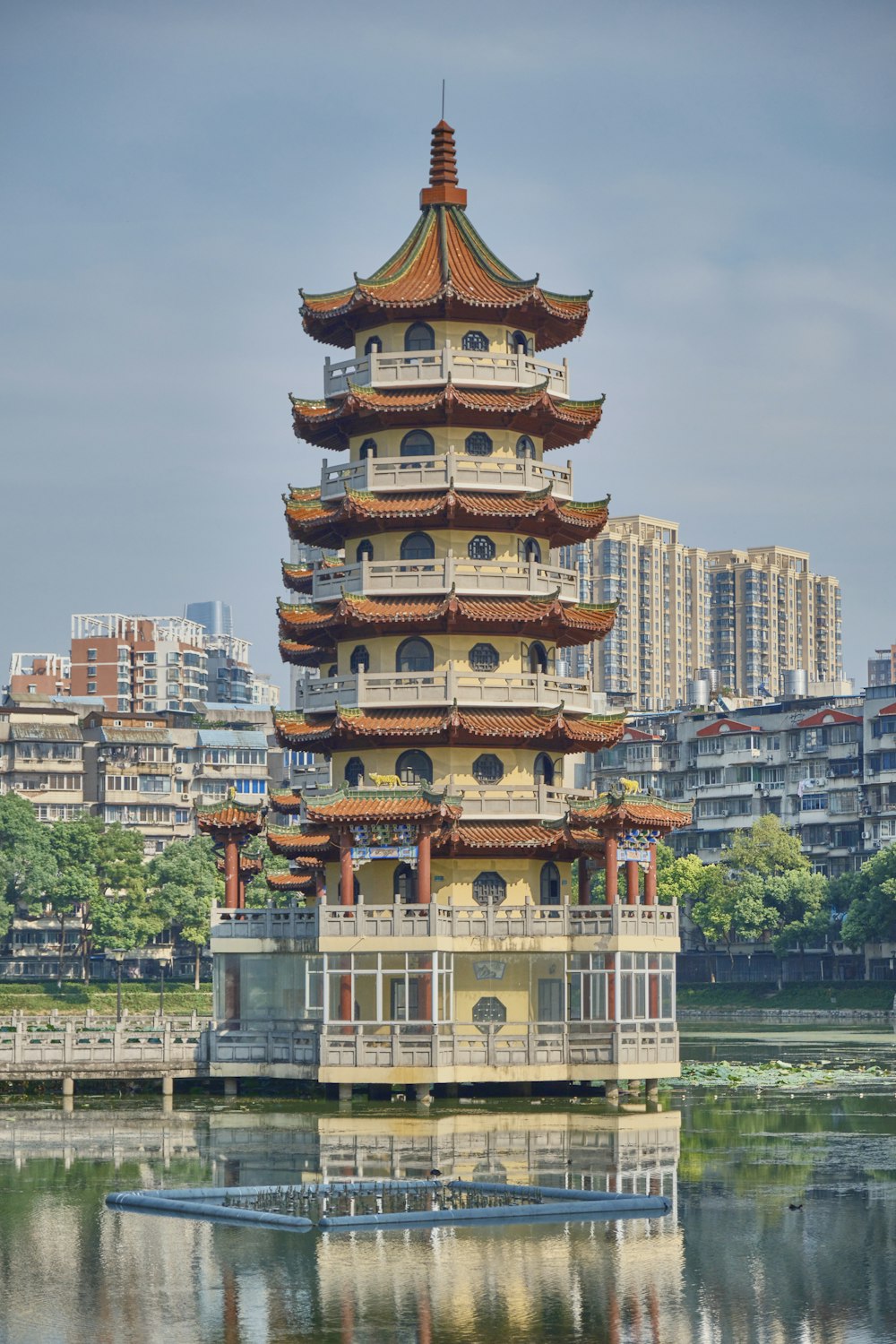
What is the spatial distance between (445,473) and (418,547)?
277 centimetres

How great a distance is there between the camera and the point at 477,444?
76875 mm

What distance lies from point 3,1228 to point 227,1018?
3216 centimetres

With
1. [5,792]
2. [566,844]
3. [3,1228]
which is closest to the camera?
[3,1228]

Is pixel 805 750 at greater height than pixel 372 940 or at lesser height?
greater

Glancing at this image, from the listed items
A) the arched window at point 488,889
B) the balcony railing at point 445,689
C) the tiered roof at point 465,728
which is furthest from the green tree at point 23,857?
the arched window at point 488,889

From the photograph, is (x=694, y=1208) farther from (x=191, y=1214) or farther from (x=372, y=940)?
(x=372, y=940)

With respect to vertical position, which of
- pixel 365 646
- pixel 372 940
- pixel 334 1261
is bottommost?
pixel 334 1261

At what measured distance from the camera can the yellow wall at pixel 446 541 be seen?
247ft

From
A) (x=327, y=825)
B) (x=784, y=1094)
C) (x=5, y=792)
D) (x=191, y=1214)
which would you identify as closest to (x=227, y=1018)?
(x=327, y=825)

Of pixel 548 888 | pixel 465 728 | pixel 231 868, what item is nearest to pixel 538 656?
pixel 465 728

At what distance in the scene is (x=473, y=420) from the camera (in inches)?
2997

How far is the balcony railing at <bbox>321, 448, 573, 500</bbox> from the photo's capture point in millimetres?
75000

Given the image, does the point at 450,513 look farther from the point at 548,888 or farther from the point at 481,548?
the point at 548,888

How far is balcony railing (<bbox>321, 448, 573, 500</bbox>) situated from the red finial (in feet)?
36.2
